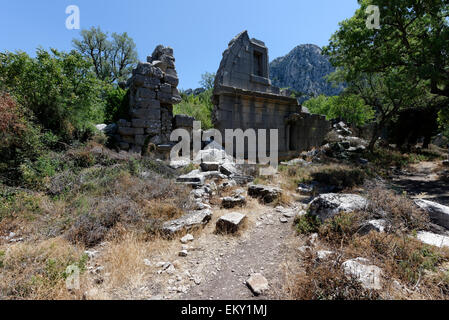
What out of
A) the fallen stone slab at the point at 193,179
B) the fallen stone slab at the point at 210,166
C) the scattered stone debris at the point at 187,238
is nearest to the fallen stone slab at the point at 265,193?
the fallen stone slab at the point at 193,179

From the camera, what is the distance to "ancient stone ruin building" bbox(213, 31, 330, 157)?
8594 millimetres

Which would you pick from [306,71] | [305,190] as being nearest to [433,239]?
[305,190]

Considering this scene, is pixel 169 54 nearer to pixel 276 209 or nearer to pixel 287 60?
pixel 276 209

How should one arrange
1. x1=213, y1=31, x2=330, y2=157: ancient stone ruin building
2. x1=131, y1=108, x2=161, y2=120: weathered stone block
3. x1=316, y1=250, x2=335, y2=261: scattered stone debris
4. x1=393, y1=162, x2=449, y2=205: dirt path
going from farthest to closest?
x1=213, y1=31, x2=330, y2=157: ancient stone ruin building < x1=131, y1=108, x2=161, y2=120: weathered stone block < x1=393, y1=162, x2=449, y2=205: dirt path < x1=316, y1=250, x2=335, y2=261: scattered stone debris

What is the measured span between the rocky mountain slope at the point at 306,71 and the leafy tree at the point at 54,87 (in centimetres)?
6858

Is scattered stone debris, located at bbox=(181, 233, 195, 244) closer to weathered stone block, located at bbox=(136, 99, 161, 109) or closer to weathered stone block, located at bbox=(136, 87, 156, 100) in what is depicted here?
weathered stone block, located at bbox=(136, 99, 161, 109)

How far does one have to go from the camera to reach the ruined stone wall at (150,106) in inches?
279

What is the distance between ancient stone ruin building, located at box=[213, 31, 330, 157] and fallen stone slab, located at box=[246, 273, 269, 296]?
267 inches

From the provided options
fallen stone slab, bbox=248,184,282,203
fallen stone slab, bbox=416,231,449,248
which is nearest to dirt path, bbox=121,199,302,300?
fallen stone slab, bbox=248,184,282,203

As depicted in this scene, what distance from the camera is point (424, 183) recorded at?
7332mm

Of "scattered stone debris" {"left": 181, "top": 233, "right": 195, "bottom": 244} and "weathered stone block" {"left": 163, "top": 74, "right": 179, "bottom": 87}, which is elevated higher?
"weathered stone block" {"left": 163, "top": 74, "right": 179, "bottom": 87}

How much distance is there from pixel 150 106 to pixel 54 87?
2731 millimetres

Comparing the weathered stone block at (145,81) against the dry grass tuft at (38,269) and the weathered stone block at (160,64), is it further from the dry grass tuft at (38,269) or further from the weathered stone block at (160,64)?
the dry grass tuft at (38,269)
